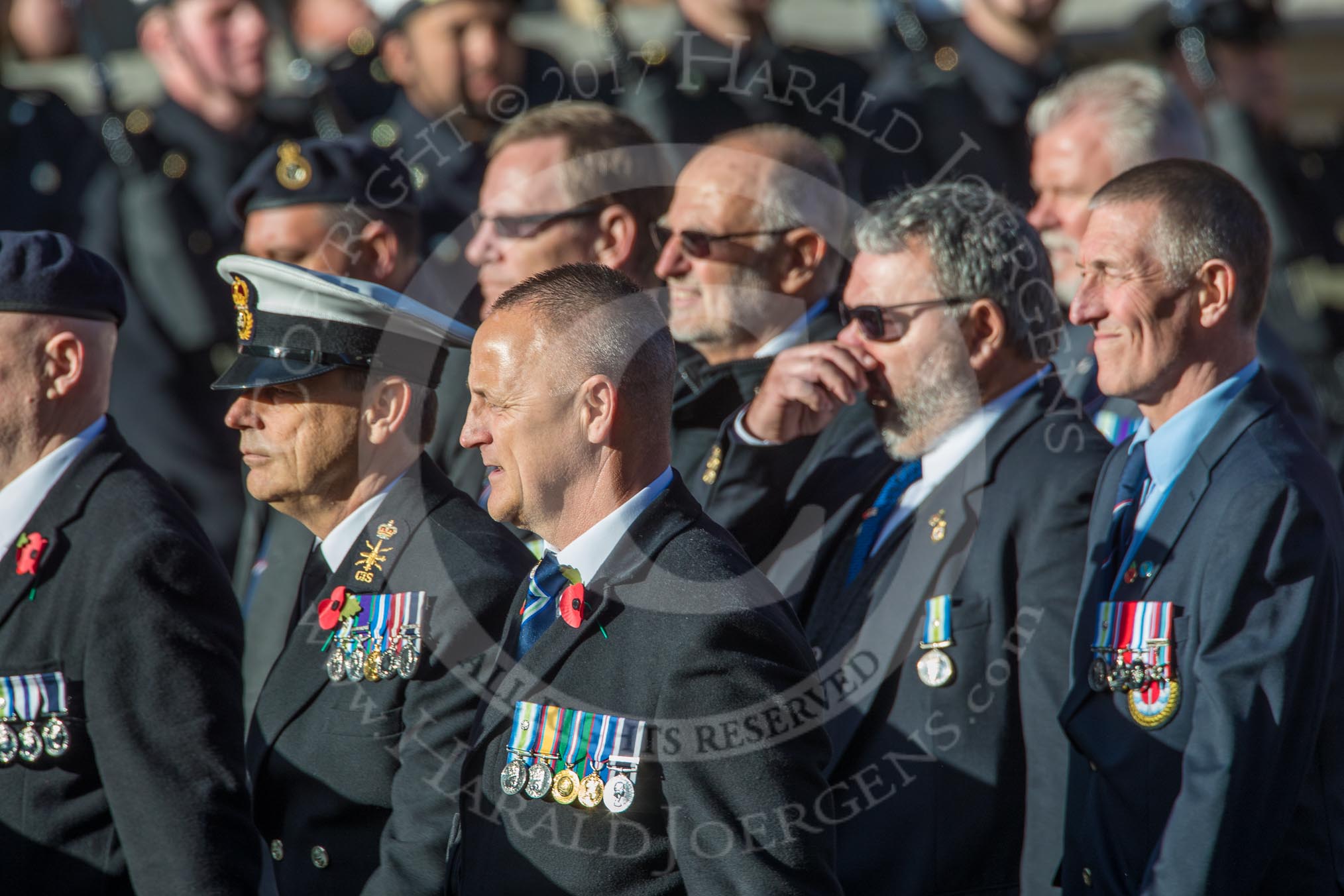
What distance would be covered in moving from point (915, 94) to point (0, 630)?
4657mm

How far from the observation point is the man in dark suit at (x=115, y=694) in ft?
10.8

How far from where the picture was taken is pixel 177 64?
291 inches

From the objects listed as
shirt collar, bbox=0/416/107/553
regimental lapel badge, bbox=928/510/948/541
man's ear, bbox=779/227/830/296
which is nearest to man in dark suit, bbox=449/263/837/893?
regimental lapel badge, bbox=928/510/948/541

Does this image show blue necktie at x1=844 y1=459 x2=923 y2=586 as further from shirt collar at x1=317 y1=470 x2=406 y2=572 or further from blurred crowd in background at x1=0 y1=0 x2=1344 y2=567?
blurred crowd in background at x1=0 y1=0 x2=1344 y2=567

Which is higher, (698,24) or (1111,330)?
(698,24)

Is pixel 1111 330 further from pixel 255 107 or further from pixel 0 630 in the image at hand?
pixel 255 107

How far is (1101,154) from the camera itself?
4.95 metres

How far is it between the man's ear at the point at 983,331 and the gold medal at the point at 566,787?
66.1 inches

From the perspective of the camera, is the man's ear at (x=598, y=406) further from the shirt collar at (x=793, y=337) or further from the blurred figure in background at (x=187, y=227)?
the blurred figure in background at (x=187, y=227)

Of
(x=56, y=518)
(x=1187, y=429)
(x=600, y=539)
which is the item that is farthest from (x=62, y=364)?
(x=1187, y=429)

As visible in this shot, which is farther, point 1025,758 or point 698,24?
point 698,24

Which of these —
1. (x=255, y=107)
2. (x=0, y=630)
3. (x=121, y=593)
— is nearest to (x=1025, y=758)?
(x=121, y=593)

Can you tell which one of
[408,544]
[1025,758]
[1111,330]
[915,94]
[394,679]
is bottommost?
[1025,758]

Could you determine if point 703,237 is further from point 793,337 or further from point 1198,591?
point 1198,591
